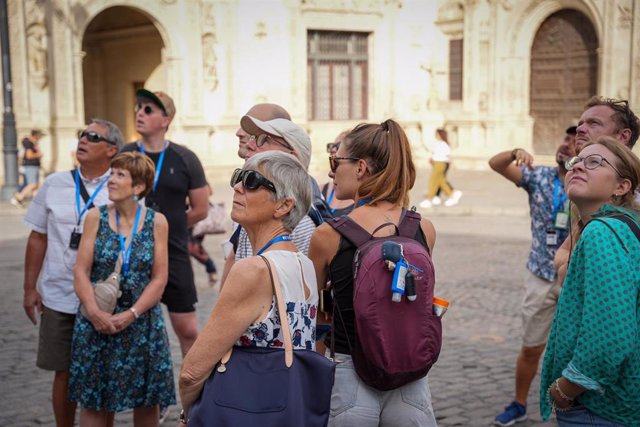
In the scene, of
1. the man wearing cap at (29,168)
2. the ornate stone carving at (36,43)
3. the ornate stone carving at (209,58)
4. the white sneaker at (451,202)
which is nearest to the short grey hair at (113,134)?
the man wearing cap at (29,168)

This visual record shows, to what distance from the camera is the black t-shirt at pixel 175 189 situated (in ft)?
18.1

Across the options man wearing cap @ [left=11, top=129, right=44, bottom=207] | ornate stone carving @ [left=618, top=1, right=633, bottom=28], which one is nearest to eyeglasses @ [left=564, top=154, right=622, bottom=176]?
man wearing cap @ [left=11, top=129, right=44, bottom=207]

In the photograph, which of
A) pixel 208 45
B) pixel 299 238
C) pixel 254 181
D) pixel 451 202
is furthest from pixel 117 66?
pixel 254 181

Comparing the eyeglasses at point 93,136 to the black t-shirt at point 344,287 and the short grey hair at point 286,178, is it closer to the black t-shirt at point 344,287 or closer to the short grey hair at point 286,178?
the short grey hair at point 286,178

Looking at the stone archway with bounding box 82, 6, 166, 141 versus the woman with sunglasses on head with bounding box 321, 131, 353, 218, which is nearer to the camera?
the woman with sunglasses on head with bounding box 321, 131, 353, 218

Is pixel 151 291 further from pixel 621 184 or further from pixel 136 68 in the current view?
pixel 136 68

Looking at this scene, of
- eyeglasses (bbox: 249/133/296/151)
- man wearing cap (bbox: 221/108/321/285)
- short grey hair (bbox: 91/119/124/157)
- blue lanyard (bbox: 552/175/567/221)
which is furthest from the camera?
blue lanyard (bbox: 552/175/567/221)

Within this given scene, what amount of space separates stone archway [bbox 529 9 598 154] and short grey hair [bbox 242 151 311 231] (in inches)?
840

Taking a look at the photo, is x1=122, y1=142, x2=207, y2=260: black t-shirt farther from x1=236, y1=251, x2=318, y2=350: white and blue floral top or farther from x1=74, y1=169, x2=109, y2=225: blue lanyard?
x1=236, y1=251, x2=318, y2=350: white and blue floral top

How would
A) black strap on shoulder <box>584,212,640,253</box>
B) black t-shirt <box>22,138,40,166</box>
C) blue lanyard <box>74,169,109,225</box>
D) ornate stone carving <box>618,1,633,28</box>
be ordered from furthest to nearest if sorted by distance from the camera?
ornate stone carving <box>618,1,633,28</box> → black t-shirt <box>22,138,40,166</box> → blue lanyard <box>74,169,109,225</box> → black strap on shoulder <box>584,212,640,253</box>

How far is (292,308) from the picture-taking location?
297cm

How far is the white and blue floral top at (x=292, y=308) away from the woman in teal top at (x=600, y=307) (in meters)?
0.95

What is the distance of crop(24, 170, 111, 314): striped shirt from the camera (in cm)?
479

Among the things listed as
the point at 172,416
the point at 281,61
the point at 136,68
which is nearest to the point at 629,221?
the point at 172,416
